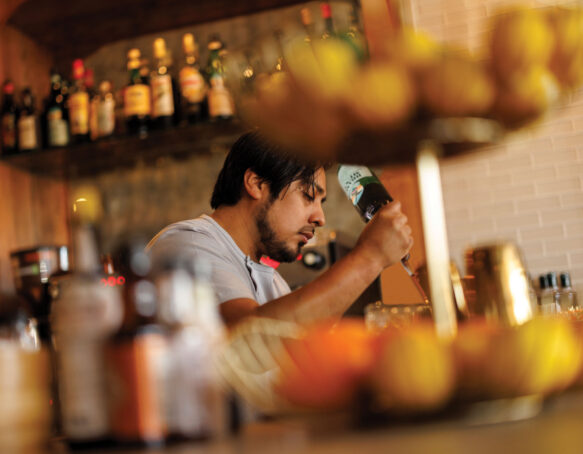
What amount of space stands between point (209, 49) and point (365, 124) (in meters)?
2.41

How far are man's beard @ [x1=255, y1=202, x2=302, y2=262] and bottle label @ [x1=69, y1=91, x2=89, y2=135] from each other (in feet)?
3.87

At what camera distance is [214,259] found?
1520 mm

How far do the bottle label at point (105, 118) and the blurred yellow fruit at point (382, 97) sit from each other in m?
2.27

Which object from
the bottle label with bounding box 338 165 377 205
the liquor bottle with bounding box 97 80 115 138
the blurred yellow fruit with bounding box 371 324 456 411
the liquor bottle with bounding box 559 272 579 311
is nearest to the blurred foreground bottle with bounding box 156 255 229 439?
the blurred yellow fruit with bounding box 371 324 456 411

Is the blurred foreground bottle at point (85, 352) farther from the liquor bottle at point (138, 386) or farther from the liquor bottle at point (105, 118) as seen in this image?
the liquor bottle at point (105, 118)

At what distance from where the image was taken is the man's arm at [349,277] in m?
1.28

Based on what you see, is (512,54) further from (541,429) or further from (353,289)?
(353,289)

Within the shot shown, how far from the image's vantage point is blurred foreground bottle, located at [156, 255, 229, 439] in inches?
22.1

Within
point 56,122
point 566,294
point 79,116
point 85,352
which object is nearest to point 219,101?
point 79,116

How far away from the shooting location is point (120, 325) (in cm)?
61

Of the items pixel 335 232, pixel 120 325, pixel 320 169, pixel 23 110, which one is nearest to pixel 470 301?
pixel 120 325

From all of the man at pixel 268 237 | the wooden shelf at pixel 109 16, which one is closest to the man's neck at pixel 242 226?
the man at pixel 268 237

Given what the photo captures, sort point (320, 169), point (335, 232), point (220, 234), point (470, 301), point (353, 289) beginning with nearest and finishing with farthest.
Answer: point (470, 301), point (353, 289), point (220, 234), point (320, 169), point (335, 232)

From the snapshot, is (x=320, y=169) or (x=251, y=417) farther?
(x=320, y=169)
